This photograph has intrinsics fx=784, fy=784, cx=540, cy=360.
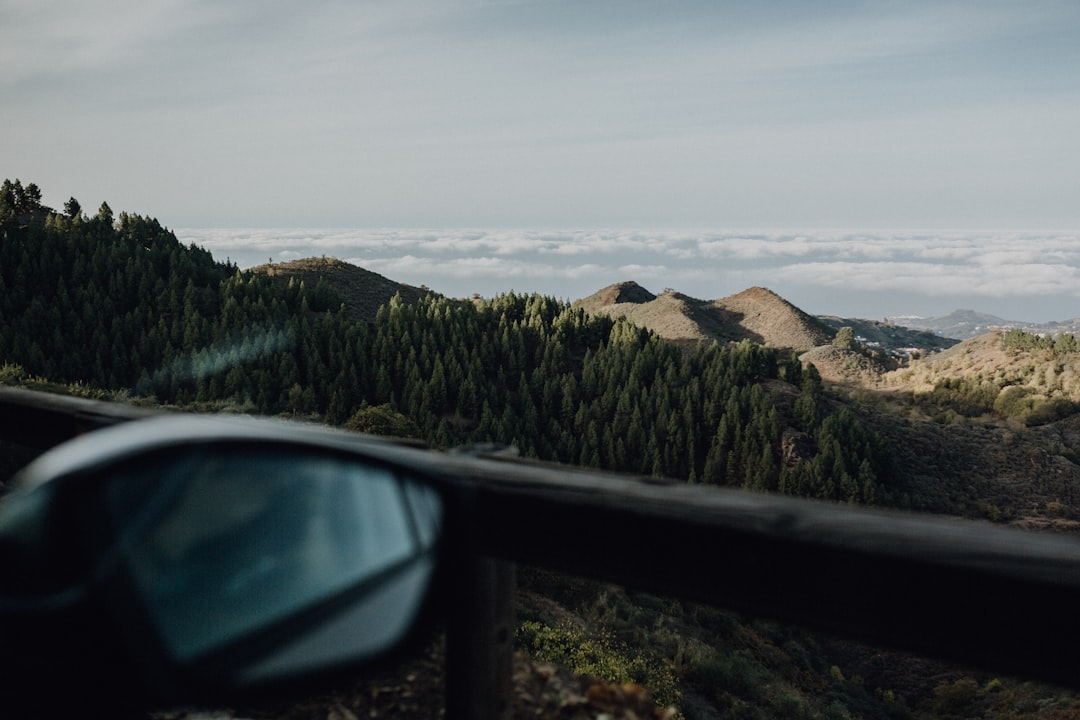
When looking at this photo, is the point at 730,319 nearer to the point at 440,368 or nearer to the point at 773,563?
the point at 440,368

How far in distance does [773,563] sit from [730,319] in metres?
171

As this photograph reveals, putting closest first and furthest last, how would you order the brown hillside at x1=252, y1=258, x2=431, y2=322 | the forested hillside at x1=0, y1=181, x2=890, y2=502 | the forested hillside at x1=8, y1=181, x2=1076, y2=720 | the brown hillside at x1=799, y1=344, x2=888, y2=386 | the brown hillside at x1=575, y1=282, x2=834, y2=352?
the forested hillside at x1=8, y1=181, x2=1076, y2=720 < the forested hillside at x1=0, y1=181, x2=890, y2=502 < the brown hillside at x1=799, y1=344, x2=888, y2=386 < the brown hillside at x1=252, y1=258, x2=431, y2=322 < the brown hillside at x1=575, y1=282, x2=834, y2=352

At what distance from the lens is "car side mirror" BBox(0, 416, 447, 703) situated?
1512mm

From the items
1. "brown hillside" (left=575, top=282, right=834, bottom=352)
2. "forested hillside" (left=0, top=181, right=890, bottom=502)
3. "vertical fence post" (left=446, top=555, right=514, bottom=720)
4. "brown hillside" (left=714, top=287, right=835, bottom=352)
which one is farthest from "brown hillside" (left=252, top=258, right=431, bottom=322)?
"vertical fence post" (left=446, top=555, right=514, bottom=720)

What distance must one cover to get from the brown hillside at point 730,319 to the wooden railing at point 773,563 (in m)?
140

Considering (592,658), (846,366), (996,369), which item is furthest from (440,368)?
(846,366)

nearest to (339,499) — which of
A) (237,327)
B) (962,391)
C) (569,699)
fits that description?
(569,699)

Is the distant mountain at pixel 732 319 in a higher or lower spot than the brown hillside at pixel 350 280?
lower

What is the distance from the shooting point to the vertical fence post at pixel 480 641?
92.2 inches

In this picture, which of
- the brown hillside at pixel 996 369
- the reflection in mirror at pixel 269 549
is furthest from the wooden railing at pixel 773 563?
the brown hillside at pixel 996 369

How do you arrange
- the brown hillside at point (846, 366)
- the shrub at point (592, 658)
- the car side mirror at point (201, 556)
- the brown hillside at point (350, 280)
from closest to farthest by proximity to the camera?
the car side mirror at point (201, 556) → the shrub at point (592, 658) → the brown hillside at point (846, 366) → the brown hillside at point (350, 280)

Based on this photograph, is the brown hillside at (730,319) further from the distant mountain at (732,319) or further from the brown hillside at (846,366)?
the brown hillside at (846,366)

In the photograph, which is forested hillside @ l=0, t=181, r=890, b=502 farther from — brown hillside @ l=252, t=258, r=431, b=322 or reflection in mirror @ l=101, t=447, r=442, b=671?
reflection in mirror @ l=101, t=447, r=442, b=671

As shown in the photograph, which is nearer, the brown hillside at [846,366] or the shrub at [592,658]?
the shrub at [592,658]
